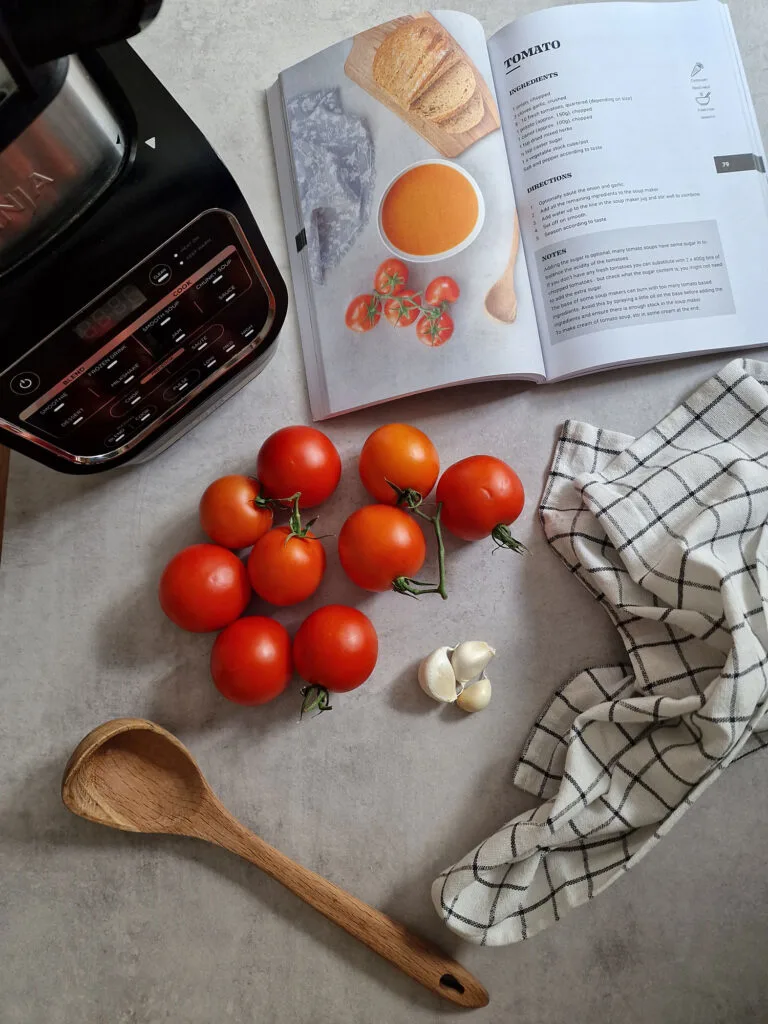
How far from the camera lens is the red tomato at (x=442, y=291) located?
30.7 inches

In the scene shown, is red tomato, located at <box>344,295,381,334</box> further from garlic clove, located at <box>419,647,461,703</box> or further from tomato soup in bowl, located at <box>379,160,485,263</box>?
garlic clove, located at <box>419,647,461,703</box>

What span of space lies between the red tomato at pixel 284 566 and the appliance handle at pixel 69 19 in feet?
1.37

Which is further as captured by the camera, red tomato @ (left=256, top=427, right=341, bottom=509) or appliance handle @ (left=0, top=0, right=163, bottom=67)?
red tomato @ (left=256, top=427, right=341, bottom=509)

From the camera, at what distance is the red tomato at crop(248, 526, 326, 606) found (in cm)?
70

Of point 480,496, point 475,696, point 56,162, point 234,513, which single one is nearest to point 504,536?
point 480,496

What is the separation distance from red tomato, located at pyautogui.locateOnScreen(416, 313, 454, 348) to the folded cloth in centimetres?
19

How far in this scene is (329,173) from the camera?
818mm

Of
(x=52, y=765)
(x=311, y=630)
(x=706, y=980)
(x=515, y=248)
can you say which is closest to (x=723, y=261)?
(x=515, y=248)

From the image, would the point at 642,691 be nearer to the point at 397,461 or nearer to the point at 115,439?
the point at 397,461

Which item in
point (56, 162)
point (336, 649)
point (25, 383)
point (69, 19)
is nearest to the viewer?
point (69, 19)

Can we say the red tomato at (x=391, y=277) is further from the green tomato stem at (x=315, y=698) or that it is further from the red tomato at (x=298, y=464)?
the green tomato stem at (x=315, y=698)

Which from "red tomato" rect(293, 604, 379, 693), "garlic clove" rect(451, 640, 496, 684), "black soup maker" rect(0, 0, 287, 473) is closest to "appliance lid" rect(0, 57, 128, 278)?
"black soup maker" rect(0, 0, 287, 473)

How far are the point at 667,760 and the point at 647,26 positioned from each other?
736 millimetres

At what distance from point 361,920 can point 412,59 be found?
83 centimetres
